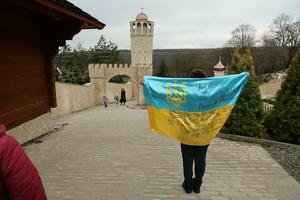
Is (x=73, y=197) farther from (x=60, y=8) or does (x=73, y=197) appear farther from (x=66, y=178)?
(x=60, y=8)

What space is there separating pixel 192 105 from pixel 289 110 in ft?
14.3

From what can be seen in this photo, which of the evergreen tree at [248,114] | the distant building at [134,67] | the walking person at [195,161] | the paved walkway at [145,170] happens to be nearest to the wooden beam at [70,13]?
the walking person at [195,161]

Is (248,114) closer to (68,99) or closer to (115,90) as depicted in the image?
(68,99)

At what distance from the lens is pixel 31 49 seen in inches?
327

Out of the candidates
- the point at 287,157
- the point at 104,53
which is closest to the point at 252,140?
the point at 287,157

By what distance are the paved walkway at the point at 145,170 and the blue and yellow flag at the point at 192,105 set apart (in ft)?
3.13

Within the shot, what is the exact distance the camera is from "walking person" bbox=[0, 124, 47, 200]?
7.34 feet

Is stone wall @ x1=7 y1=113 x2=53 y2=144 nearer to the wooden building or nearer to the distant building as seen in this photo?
the wooden building

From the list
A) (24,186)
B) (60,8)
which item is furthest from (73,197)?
(60,8)

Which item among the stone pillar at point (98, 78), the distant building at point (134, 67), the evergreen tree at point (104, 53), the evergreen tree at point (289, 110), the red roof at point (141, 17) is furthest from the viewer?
the evergreen tree at point (104, 53)

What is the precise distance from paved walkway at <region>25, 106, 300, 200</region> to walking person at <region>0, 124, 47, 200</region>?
251cm

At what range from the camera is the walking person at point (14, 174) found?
2236 millimetres

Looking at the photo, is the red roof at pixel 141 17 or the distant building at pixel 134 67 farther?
the red roof at pixel 141 17

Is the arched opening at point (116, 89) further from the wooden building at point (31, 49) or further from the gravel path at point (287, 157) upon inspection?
the gravel path at point (287, 157)
